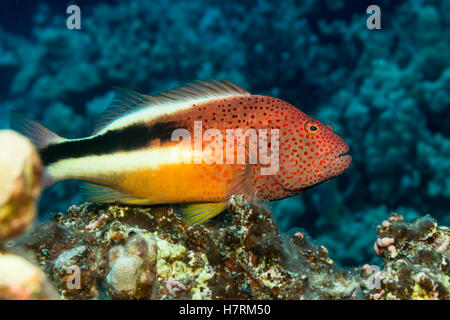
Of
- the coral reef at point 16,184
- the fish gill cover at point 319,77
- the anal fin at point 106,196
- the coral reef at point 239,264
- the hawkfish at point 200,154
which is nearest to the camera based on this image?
the coral reef at point 16,184

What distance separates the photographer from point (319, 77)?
1034 cm

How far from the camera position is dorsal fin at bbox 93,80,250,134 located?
353 cm

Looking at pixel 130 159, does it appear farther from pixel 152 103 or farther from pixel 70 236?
pixel 70 236

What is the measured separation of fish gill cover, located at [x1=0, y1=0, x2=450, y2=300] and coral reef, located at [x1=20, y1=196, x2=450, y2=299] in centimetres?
618

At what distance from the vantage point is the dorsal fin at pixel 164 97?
3533mm

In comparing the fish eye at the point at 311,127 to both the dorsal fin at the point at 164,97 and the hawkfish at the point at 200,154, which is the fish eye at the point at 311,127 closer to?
the hawkfish at the point at 200,154

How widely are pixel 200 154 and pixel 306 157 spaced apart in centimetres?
116

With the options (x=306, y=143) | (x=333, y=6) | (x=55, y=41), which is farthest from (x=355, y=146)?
(x=55, y=41)

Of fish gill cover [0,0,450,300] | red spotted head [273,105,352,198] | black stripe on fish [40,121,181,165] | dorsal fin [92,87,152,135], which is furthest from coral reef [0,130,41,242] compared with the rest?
fish gill cover [0,0,450,300]

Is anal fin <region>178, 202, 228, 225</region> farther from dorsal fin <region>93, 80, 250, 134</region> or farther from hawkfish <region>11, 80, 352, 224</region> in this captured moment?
dorsal fin <region>93, 80, 250, 134</region>

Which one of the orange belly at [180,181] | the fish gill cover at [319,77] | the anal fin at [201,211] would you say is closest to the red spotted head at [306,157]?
the orange belly at [180,181]

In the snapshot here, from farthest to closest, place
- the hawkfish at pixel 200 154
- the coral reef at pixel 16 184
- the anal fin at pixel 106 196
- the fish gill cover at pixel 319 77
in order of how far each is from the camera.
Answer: the fish gill cover at pixel 319 77, the anal fin at pixel 106 196, the hawkfish at pixel 200 154, the coral reef at pixel 16 184

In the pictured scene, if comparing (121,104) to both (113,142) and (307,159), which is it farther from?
(307,159)

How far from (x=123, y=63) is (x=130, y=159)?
9021mm
